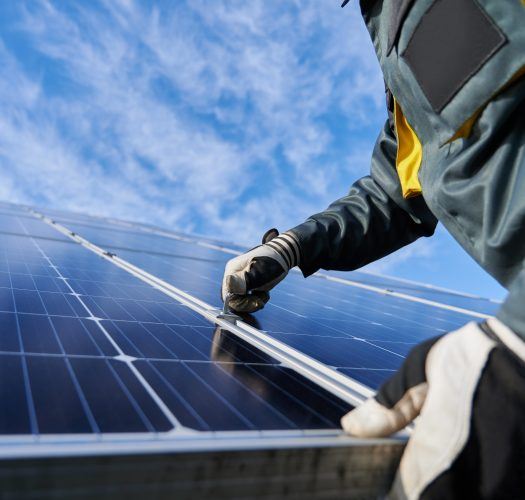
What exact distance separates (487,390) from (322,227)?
2.17 m

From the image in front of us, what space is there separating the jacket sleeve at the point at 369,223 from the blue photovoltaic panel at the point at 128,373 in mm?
929

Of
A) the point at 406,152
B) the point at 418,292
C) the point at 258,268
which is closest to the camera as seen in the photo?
the point at 406,152

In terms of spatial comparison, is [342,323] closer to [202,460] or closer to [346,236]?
[346,236]

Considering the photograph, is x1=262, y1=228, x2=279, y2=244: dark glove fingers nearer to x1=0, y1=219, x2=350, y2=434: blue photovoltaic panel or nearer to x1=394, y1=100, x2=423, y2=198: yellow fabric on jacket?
x1=0, y1=219, x2=350, y2=434: blue photovoltaic panel

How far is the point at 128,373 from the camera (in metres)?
1.78

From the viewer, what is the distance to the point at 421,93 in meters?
2.14

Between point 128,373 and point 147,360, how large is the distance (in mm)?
224

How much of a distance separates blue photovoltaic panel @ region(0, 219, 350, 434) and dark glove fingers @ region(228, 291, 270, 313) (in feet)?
1.00

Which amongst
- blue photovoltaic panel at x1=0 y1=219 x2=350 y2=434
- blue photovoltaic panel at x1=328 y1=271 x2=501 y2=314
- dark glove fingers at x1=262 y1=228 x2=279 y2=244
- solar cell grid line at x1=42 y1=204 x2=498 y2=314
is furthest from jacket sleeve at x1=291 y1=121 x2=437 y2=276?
blue photovoltaic panel at x1=328 y1=271 x2=501 y2=314

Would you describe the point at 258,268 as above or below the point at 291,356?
above

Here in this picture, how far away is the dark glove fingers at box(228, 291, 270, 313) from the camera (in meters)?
3.36

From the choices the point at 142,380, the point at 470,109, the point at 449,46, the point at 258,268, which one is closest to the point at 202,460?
the point at 142,380

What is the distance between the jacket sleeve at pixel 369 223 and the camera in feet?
10.9

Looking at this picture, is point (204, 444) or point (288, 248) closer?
point (204, 444)
